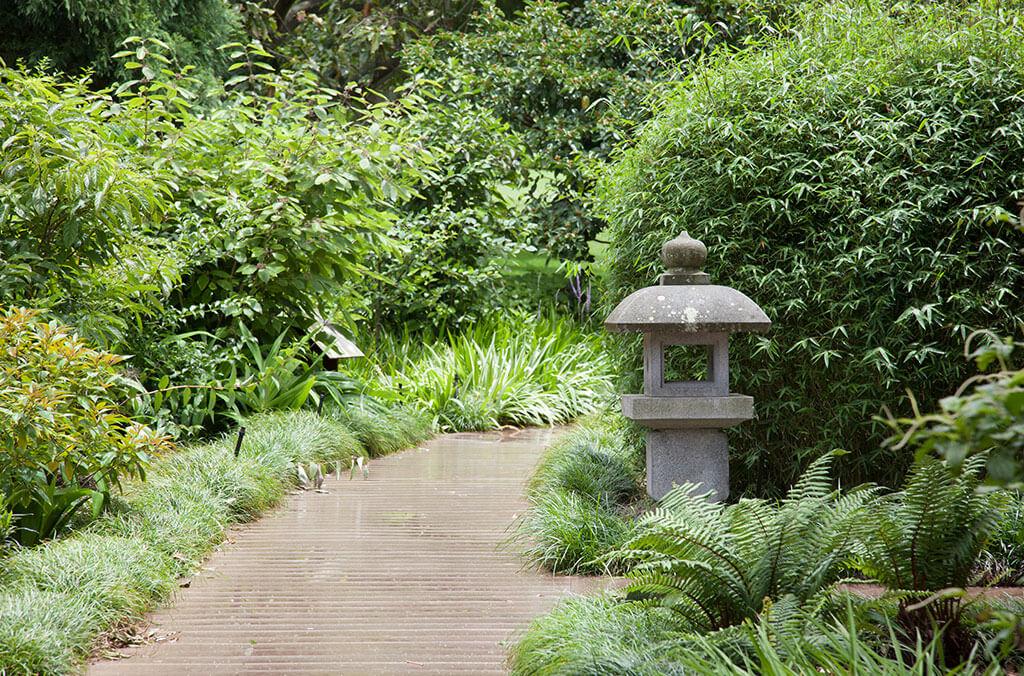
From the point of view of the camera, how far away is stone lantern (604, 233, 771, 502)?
4.43m

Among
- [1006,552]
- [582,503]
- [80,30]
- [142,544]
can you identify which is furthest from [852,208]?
[80,30]

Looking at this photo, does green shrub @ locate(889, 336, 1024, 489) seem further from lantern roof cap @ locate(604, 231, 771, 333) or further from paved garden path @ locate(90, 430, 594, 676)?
lantern roof cap @ locate(604, 231, 771, 333)

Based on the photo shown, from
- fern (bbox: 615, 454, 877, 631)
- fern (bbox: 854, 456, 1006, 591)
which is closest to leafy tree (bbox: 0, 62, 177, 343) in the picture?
fern (bbox: 615, 454, 877, 631)

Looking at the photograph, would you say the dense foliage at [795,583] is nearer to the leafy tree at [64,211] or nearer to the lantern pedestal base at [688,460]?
the lantern pedestal base at [688,460]

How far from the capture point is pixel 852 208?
4.90 meters

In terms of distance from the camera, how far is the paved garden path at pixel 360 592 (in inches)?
143

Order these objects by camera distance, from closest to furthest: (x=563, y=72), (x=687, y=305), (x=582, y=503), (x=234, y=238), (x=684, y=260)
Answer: (x=687, y=305), (x=684, y=260), (x=582, y=503), (x=234, y=238), (x=563, y=72)

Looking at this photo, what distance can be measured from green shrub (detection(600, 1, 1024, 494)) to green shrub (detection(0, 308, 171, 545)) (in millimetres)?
2905

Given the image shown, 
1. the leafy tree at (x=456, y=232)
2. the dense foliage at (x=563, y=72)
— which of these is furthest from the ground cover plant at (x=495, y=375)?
the dense foliage at (x=563, y=72)

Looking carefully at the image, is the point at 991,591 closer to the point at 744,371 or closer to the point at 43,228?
the point at 744,371

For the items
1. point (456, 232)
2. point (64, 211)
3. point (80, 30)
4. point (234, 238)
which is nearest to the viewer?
point (64, 211)

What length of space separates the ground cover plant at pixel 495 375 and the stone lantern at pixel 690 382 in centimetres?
488

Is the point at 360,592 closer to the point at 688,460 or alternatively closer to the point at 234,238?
the point at 688,460

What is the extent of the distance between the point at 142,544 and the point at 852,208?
370cm
